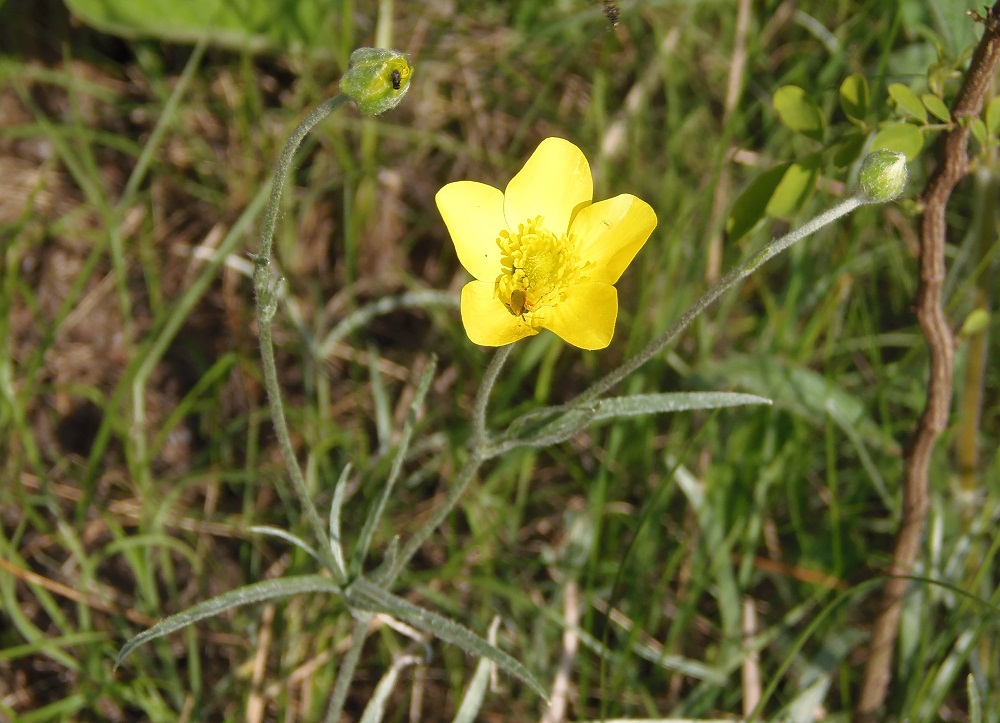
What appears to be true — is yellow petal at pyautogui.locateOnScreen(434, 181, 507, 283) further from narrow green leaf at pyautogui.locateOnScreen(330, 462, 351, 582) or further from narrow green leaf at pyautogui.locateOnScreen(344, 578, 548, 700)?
narrow green leaf at pyautogui.locateOnScreen(344, 578, 548, 700)

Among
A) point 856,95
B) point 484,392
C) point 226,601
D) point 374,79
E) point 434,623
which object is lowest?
point 434,623

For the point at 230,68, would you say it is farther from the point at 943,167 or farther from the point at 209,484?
the point at 943,167

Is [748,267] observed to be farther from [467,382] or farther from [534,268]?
[467,382]

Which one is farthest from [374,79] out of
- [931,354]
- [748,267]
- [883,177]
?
[931,354]

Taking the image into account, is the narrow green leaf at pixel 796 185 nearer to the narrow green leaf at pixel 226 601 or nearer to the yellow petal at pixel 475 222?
the yellow petal at pixel 475 222

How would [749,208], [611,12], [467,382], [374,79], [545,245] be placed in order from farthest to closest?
[467,382] → [611,12] → [749,208] → [545,245] → [374,79]

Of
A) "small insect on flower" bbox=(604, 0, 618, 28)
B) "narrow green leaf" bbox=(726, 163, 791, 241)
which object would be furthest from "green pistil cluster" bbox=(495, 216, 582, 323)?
"small insect on flower" bbox=(604, 0, 618, 28)

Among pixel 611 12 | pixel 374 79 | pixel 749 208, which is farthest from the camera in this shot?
pixel 611 12
